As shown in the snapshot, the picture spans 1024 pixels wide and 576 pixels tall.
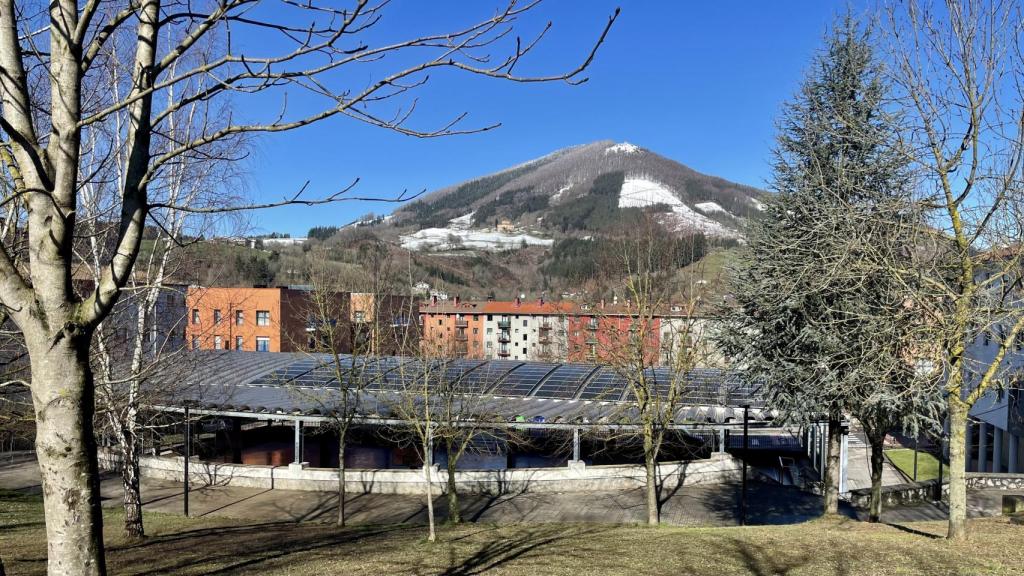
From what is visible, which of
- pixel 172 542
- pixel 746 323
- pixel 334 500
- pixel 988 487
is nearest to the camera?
pixel 172 542

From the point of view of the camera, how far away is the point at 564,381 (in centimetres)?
2595

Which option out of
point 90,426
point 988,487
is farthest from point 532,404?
point 90,426

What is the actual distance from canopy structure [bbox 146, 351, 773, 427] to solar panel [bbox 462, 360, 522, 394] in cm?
5

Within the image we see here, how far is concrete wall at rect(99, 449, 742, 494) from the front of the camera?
20.4m

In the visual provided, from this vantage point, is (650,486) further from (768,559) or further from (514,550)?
(768,559)

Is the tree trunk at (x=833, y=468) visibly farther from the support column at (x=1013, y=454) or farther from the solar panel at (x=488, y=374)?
the support column at (x=1013, y=454)

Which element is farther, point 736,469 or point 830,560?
point 736,469

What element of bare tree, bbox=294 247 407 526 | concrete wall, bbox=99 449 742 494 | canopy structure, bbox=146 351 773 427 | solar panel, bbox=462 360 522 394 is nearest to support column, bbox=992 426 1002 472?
canopy structure, bbox=146 351 773 427

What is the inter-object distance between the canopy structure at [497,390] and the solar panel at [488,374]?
0.05 metres

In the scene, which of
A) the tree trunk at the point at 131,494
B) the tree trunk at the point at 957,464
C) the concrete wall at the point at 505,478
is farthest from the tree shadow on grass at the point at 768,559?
the concrete wall at the point at 505,478

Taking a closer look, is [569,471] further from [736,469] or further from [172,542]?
[172,542]

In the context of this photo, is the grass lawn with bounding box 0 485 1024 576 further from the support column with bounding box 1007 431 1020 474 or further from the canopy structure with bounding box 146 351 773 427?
the support column with bounding box 1007 431 1020 474

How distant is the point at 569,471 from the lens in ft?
67.3

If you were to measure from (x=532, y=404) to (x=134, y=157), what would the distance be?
21098mm
